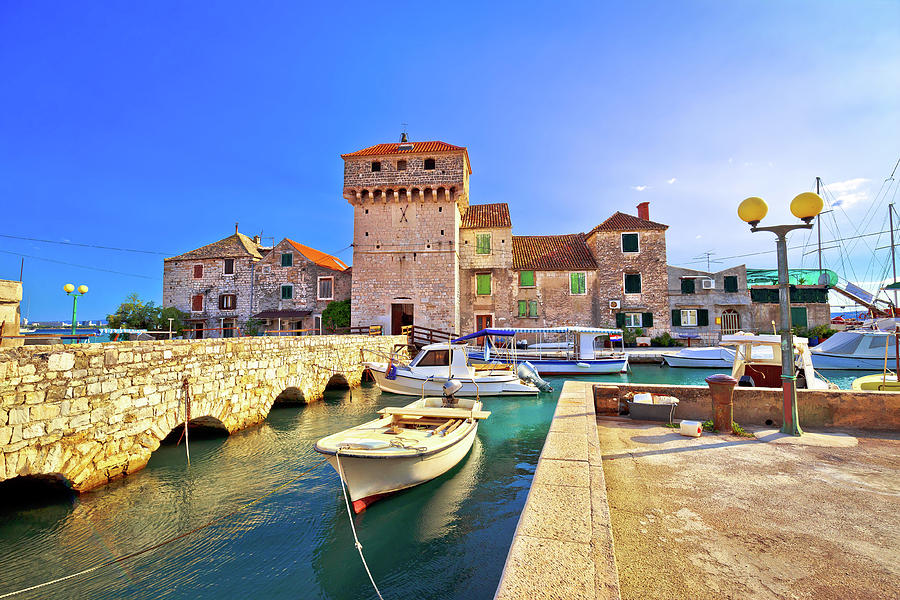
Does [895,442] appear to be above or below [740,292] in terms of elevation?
below

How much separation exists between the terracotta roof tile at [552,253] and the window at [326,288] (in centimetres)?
1257

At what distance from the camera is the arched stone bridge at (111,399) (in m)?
5.27

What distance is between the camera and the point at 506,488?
6.75 m

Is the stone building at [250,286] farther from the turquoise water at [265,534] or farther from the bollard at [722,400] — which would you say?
the bollard at [722,400]

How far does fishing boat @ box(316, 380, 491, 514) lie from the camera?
555cm

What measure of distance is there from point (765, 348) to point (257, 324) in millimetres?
26607

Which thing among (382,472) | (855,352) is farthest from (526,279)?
(382,472)

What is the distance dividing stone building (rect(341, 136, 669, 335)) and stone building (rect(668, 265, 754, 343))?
2.63 m

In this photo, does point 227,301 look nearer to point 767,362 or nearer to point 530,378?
point 530,378

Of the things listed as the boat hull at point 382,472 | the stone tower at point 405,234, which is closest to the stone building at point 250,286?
the stone tower at point 405,234

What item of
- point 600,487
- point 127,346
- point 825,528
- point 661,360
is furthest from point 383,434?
point 661,360

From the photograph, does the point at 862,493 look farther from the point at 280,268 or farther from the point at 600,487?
the point at 280,268

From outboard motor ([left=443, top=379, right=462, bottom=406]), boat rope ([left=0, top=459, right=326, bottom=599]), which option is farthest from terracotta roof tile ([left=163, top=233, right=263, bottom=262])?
boat rope ([left=0, top=459, right=326, bottom=599])

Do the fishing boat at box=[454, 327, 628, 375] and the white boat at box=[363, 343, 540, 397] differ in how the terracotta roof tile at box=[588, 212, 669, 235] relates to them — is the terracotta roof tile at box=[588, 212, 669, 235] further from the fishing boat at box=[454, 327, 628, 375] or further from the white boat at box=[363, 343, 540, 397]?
the white boat at box=[363, 343, 540, 397]
